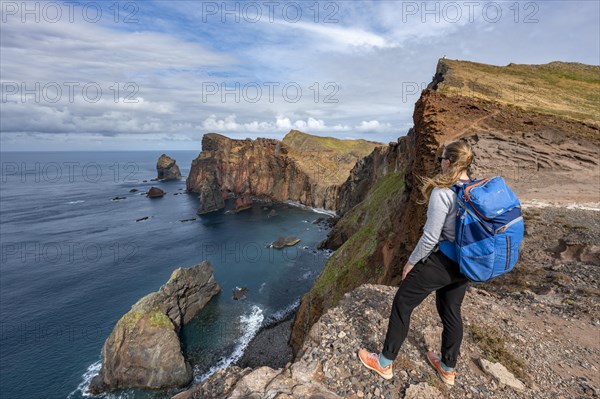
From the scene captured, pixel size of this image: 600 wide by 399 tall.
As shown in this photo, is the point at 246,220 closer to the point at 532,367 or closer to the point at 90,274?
the point at 90,274

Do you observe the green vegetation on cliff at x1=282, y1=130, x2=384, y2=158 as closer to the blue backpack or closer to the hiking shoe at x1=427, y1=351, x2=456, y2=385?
the hiking shoe at x1=427, y1=351, x2=456, y2=385

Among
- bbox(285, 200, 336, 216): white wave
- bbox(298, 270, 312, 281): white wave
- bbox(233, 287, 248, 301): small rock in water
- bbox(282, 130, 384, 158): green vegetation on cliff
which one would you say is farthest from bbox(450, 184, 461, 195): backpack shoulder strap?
bbox(282, 130, 384, 158): green vegetation on cliff

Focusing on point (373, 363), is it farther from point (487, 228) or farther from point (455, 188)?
point (455, 188)

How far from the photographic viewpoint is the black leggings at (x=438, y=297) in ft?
17.4

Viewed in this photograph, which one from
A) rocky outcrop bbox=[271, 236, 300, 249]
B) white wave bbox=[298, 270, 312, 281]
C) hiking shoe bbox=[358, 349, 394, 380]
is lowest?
white wave bbox=[298, 270, 312, 281]

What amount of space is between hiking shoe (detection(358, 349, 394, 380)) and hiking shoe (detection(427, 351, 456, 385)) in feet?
3.38

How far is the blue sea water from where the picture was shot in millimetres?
38125

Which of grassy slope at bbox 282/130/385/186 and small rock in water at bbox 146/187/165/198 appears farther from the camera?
small rock in water at bbox 146/187/165/198

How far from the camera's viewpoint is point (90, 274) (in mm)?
59219

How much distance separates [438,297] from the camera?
575 cm

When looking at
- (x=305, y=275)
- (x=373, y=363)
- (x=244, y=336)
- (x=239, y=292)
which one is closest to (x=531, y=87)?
(x=373, y=363)

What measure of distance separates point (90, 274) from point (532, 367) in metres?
71.7

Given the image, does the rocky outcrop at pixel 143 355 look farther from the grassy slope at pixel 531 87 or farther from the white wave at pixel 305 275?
the grassy slope at pixel 531 87

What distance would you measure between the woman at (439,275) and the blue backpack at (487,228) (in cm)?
27
